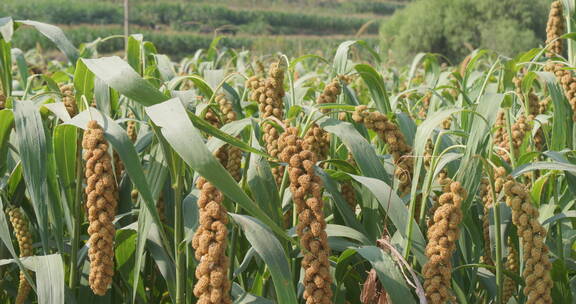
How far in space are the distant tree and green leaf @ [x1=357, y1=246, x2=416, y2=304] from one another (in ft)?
95.6

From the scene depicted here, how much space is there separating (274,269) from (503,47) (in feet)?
97.0

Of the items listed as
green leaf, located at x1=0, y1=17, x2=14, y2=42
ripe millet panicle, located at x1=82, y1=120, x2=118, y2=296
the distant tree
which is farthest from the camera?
the distant tree

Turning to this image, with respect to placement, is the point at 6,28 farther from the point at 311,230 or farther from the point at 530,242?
the point at 530,242

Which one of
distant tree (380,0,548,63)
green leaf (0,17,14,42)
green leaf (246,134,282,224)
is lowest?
distant tree (380,0,548,63)

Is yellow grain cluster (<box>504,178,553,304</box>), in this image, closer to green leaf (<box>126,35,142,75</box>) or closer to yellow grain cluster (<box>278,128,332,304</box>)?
yellow grain cluster (<box>278,128,332,304</box>)

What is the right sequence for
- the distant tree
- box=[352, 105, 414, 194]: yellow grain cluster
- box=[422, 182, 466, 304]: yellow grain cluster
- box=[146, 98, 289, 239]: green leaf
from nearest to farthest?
box=[146, 98, 289, 239]: green leaf → box=[422, 182, 466, 304]: yellow grain cluster → box=[352, 105, 414, 194]: yellow grain cluster → the distant tree

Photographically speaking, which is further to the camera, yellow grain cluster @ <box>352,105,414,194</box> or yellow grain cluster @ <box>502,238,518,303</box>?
yellow grain cluster @ <box>502,238,518,303</box>

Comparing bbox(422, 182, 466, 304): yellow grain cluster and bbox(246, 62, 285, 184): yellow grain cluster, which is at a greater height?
Answer: bbox(246, 62, 285, 184): yellow grain cluster

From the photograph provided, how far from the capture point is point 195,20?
46812 millimetres

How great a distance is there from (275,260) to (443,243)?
1.14 ft

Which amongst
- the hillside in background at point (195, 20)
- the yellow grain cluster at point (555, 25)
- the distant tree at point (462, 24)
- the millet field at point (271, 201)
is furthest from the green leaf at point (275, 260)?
the hillside in background at point (195, 20)

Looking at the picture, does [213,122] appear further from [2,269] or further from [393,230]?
[2,269]

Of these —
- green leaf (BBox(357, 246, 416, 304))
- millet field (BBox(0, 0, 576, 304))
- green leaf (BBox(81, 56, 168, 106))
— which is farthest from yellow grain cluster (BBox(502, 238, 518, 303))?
green leaf (BBox(81, 56, 168, 106))

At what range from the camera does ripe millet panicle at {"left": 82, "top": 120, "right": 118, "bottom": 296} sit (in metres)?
1.50
